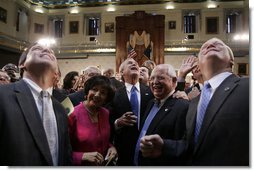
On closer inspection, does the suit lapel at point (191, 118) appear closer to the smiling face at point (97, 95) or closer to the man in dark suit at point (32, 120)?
the smiling face at point (97, 95)

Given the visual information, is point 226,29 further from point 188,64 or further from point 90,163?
point 90,163

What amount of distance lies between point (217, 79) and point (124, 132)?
0.92 metres

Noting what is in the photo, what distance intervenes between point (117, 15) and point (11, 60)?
1085 mm

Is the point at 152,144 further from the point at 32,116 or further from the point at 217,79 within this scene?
the point at 32,116

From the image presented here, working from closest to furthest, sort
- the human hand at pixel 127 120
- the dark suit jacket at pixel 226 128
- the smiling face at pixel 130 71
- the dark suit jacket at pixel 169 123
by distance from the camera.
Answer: the dark suit jacket at pixel 226 128, the dark suit jacket at pixel 169 123, the human hand at pixel 127 120, the smiling face at pixel 130 71

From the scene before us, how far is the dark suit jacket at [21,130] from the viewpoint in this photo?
4.93 feet

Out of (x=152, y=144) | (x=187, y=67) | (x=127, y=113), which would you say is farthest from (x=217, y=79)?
(x=127, y=113)

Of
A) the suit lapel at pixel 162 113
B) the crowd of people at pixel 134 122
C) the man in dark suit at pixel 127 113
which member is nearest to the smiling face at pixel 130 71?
the man in dark suit at pixel 127 113

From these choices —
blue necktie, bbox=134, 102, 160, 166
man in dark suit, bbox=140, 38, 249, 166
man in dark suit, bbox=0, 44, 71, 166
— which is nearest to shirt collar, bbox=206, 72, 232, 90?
man in dark suit, bbox=140, 38, 249, 166

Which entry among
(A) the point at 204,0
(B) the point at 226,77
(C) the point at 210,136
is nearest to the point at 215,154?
(C) the point at 210,136

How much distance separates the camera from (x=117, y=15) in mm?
2518

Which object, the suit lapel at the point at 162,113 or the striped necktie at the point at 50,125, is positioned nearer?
the striped necktie at the point at 50,125

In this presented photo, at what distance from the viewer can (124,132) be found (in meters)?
2.25

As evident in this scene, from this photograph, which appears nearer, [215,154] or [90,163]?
[215,154]
